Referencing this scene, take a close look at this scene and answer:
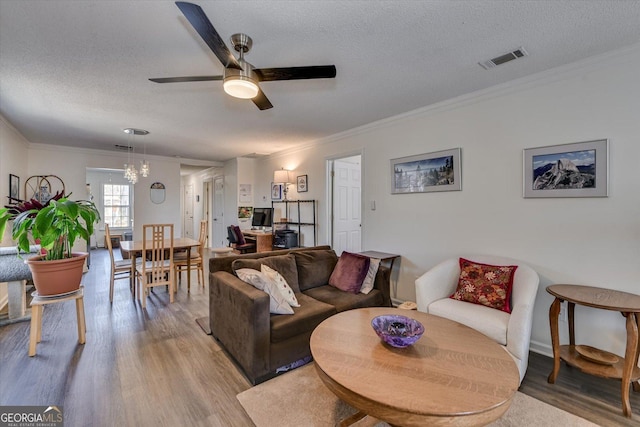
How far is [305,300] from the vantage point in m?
2.57

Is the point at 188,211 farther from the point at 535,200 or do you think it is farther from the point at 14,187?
the point at 535,200

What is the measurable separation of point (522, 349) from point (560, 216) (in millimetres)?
1270

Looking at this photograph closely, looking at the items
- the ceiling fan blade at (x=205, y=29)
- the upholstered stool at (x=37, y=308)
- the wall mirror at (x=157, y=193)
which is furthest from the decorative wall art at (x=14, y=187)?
the ceiling fan blade at (x=205, y=29)

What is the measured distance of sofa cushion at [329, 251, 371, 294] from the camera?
2.88m

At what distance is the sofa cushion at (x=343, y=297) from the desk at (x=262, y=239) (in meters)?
2.82

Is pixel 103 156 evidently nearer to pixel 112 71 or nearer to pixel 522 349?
pixel 112 71

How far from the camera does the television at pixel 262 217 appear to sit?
6.07 meters

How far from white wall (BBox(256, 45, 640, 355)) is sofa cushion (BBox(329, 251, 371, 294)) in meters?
0.98

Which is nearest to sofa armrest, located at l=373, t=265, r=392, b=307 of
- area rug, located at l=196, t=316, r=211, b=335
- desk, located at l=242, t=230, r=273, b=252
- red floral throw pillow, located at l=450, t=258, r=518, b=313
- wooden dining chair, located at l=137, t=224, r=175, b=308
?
red floral throw pillow, located at l=450, t=258, r=518, b=313

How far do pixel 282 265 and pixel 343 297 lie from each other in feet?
2.23

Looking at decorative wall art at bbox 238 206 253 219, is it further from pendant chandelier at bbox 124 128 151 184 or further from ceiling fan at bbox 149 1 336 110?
ceiling fan at bbox 149 1 336 110

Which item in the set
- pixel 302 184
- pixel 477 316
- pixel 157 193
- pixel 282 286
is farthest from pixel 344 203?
pixel 157 193

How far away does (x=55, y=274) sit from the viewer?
7.53 feet

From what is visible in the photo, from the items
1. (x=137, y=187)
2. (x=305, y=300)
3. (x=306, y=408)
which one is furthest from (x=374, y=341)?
(x=137, y=187)
